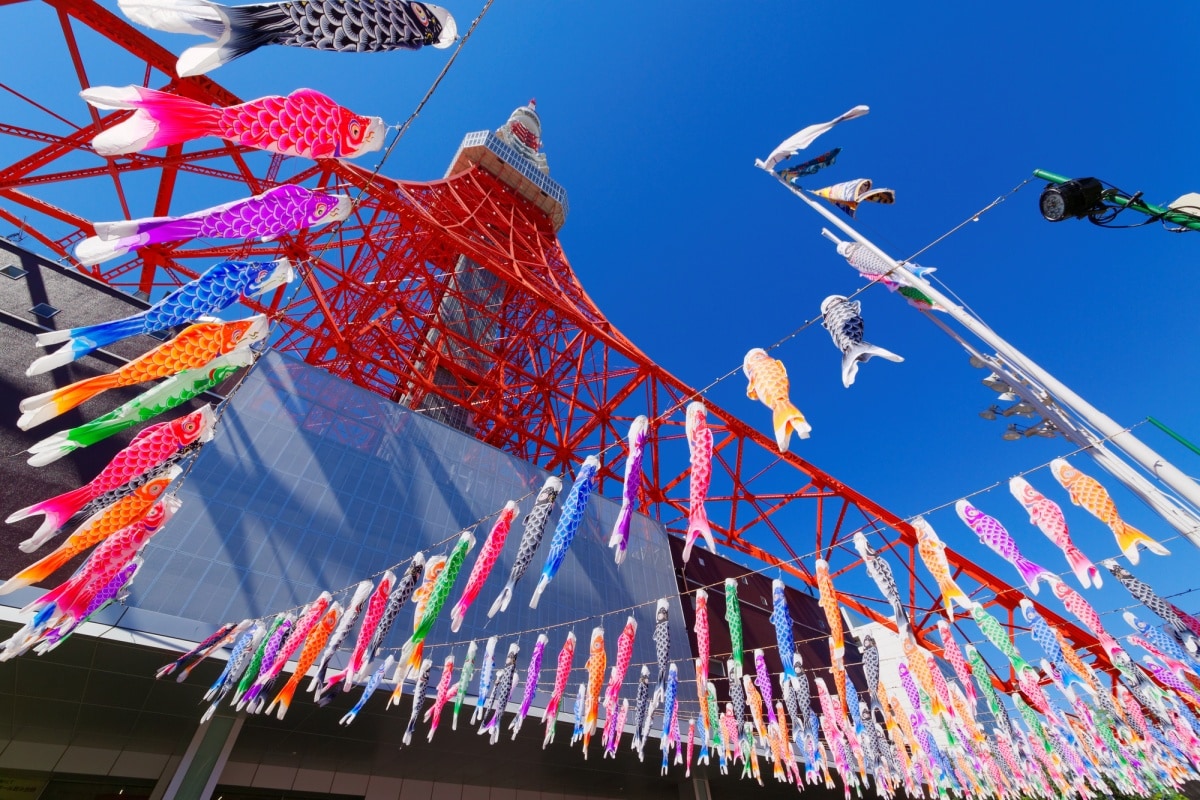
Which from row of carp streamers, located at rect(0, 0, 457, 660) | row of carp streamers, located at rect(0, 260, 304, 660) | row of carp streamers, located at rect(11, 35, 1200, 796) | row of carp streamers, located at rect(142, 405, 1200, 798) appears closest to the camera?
row of carp streamers, located at rect(0, 0, 457, 660)

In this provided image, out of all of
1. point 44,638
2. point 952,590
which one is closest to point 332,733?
point 44,638

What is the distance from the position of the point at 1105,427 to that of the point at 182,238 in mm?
8689

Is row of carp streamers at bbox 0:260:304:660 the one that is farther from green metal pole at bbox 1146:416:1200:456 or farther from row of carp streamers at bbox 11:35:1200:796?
green metal pole at bbox 1146:416:1200:456

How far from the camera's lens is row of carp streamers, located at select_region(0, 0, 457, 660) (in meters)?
4.07

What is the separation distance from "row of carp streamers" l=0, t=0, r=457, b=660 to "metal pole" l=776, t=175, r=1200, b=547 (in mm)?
6121

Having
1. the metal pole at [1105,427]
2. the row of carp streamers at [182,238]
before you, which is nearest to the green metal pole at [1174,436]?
the metal pole at [1105,427]

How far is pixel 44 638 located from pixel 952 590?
1095cm

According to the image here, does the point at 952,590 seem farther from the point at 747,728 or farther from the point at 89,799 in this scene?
the point at 89,799

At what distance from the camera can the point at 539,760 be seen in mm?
11430

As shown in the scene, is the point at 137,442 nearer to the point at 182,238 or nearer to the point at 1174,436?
the point at 182,238

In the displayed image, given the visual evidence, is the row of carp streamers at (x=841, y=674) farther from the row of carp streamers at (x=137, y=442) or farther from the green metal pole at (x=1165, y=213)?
the green metal pole at (x=1165, y=213)

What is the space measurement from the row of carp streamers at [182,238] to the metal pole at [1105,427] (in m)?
6.12

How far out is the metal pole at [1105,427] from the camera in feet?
16.1

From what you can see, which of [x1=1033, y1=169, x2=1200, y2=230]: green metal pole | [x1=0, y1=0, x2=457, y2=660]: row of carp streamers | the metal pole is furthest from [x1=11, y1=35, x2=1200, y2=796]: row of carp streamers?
[x1=1033, y1=169, x2=1200, y2=230]: green metal pole
